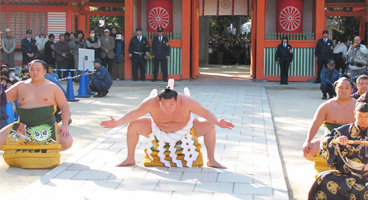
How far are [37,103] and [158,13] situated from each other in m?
12.3

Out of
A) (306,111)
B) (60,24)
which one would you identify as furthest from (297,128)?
(60,24)

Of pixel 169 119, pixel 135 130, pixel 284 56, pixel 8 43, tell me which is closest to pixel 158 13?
pixel 284 56

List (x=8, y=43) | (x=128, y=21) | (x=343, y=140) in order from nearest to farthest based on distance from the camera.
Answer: (x=343, y=140) → (x=128, y=21) → (x=8, y=43)

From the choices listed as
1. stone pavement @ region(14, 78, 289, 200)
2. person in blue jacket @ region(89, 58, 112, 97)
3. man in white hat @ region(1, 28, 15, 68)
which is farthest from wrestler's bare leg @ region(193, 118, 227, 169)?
man in white hat @ region(1, 28, 15, 68)

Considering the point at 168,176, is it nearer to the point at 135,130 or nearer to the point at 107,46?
the point at 135,130

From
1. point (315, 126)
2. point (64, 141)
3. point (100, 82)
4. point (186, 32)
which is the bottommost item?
point (64, 141)

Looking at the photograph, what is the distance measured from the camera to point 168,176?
5.31 metres

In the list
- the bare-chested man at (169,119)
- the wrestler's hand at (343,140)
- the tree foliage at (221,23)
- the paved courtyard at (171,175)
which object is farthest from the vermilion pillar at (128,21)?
the tree foliage at (221,23)

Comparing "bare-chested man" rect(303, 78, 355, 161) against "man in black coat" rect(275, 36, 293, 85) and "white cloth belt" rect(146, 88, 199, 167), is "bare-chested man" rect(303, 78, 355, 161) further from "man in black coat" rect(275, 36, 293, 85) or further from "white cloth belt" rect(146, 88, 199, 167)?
"man in black coat" rect(275, 36, 293, 85)

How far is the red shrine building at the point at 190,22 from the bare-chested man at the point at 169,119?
37.3 feet

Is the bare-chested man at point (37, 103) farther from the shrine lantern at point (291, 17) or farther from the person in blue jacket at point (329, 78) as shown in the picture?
the shrine lantern at point (291, 17)

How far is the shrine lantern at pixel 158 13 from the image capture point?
1775 cm

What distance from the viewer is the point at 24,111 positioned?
232 inches

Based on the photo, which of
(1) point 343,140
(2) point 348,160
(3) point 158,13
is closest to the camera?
(1) point 343,140
